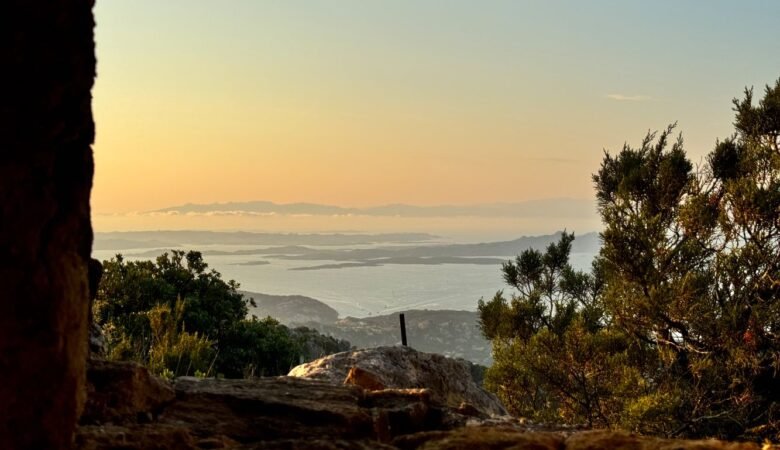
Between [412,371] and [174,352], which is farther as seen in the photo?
[174,352]

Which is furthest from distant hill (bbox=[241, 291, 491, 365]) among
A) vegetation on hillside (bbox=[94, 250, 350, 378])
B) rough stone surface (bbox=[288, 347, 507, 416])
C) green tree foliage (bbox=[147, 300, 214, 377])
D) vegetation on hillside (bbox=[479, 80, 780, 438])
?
rough stone surface (bbox=[288, 347, 507, 416])

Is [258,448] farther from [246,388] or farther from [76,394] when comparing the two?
[246,388]

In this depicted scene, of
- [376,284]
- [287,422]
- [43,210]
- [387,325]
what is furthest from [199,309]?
[376,284]

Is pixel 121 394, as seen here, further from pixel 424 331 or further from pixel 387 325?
pixel 387 325

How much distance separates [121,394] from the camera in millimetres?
3979

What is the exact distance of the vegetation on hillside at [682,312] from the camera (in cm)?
1009

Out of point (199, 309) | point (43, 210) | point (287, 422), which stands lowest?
point (199, 309)

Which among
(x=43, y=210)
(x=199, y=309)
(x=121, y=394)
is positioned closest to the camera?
(x=43, y=210)

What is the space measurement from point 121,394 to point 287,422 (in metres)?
0.97

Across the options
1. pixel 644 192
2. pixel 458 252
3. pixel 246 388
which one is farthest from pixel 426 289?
pixel 246 388

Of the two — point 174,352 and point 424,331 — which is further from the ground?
point 174,352

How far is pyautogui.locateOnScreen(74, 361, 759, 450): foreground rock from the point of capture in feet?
11.4

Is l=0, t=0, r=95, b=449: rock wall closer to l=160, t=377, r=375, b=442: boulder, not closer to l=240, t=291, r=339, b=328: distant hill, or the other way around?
l=160, t=377, r=375, b=442: boulder

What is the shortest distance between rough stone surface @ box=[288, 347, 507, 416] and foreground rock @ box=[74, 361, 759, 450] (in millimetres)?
4128
